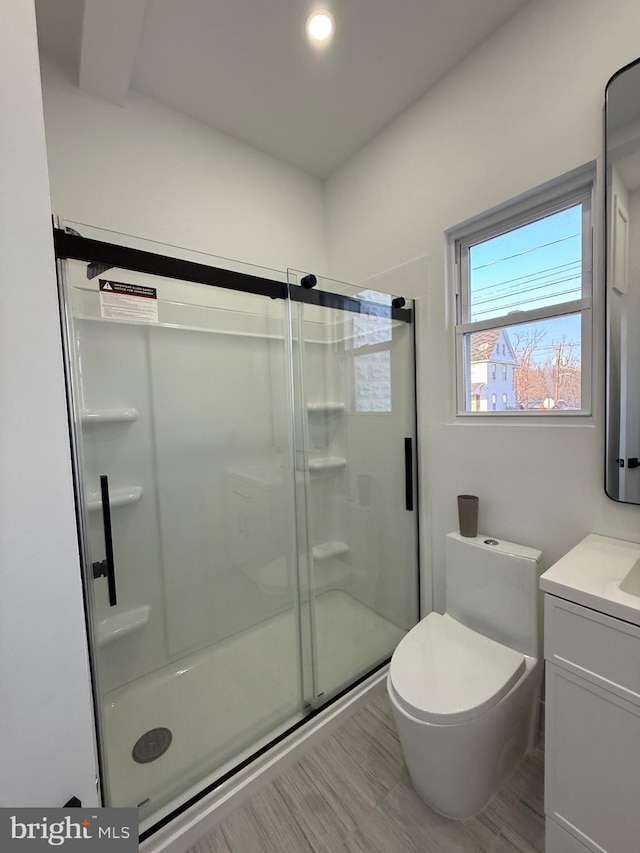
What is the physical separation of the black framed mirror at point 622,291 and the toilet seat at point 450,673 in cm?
75

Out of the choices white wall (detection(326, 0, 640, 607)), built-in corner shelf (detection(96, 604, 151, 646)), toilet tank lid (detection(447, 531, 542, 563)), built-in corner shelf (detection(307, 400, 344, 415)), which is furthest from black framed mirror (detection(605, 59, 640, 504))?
built-in corner shelf (detection(96, 604, 151, 646))

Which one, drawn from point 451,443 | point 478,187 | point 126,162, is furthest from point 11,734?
point 478,187

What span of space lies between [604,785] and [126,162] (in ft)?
9.41

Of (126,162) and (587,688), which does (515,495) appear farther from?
(126,162)

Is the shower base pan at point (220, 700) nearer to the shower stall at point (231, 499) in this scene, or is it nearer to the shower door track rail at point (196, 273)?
the shower stall at point (231, 499)

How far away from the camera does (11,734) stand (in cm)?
61

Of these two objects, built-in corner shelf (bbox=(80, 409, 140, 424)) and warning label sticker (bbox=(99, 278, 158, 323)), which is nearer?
warning label sticker (bbox=(99, 278, 158, 323))

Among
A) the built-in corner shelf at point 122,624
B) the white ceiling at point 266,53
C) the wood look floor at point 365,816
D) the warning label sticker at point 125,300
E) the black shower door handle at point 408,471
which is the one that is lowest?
the wood look floor at point 365,816

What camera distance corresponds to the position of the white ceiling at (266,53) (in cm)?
135

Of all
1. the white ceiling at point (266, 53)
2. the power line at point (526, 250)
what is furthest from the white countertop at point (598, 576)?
the white ceiling at point (266, 53)

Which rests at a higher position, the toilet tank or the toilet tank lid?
the toilet tank lid

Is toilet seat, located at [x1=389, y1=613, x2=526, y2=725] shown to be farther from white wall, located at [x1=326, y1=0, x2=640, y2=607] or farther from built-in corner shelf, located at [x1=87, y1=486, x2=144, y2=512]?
built-in corner shelf, located at [x1=87, y1=486, x2=144, y2=512]

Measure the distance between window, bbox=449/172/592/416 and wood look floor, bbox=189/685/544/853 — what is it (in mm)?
1437

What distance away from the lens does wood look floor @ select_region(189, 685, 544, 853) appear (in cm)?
114
